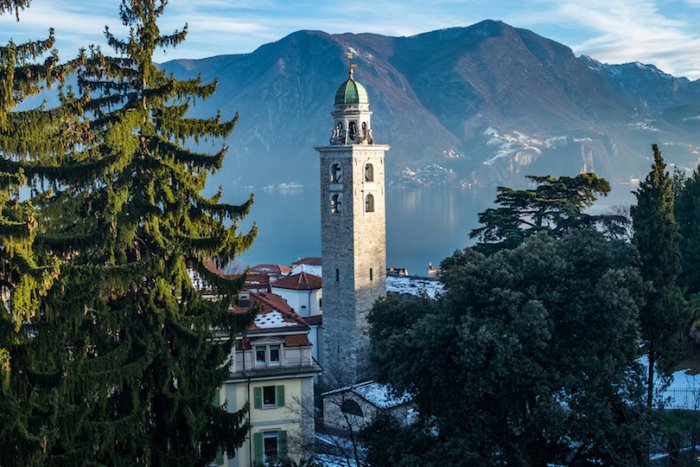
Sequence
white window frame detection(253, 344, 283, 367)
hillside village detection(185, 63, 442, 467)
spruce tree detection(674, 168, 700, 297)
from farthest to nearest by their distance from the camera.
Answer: hillside village detection(185, 63, 442, 467) → spruce tree detection(674, 168, 700, 297) → white window frame detection(253, 344, 283, 367)

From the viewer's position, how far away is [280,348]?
21.4m

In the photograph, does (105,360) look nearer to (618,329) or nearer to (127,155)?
(127,155)

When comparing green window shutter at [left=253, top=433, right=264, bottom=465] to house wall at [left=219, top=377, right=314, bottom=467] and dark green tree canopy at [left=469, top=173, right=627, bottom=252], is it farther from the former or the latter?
dark green tree canopy at [left=469, top=173, right=627, bottom=252]

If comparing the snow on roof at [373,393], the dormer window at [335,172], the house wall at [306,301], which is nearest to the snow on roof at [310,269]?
the house wall at [306,301]

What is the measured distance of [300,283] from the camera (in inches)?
1641

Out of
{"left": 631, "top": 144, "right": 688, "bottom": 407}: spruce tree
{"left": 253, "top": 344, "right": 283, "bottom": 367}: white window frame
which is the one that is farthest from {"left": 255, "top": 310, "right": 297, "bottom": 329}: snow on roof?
{"left": 631, "top": 144, "right": 688, "bottom": 407}: spruce tree

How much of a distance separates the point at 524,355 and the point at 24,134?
32.9ft

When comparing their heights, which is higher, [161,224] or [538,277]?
[161,224]

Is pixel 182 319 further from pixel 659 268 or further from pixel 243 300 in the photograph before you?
pixel 659 268

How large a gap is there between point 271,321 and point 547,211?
13990 millimetres

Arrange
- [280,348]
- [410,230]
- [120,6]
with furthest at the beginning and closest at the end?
1. [410,230]
2. [280,348]
3. [120,6]

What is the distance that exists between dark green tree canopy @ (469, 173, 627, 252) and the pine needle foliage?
17591mm

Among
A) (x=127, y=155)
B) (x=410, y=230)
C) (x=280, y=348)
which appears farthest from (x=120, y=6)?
(x=410, y=230)

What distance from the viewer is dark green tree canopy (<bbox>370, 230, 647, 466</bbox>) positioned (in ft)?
47.6
